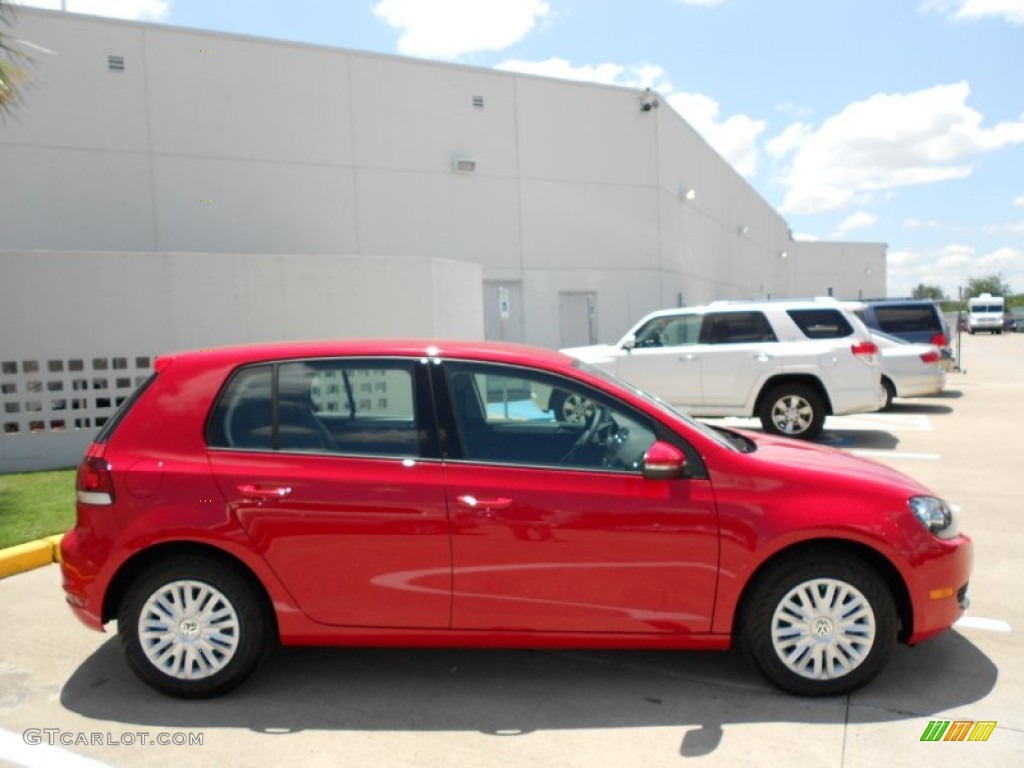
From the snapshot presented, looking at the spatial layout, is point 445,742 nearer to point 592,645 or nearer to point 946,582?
point 592,645

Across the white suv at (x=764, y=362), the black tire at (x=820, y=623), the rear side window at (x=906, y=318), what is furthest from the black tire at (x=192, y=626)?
the rear side window at (x=906, y=318)

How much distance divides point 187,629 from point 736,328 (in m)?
9.06

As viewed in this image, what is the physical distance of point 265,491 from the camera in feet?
12.5

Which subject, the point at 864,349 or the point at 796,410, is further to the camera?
the point at 796,410

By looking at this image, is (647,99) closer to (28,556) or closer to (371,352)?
(28,556)

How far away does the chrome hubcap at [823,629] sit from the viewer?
377 centimetres

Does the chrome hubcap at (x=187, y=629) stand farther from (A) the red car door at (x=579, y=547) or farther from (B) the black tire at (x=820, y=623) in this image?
(B) the black tire at (x=820, y=623)

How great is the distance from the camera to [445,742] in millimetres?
3537

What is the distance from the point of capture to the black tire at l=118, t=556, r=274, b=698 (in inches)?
152

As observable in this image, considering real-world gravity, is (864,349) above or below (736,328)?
below

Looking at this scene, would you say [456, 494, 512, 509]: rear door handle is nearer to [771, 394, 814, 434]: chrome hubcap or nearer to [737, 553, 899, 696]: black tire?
[737, 553, 899, 696]: black tire

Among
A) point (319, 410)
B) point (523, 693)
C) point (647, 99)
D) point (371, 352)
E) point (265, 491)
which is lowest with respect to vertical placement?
point (523, 693)

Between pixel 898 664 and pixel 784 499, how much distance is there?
3.96 feet

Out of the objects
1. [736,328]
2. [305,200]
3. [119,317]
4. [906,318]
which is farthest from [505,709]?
[906,318]
